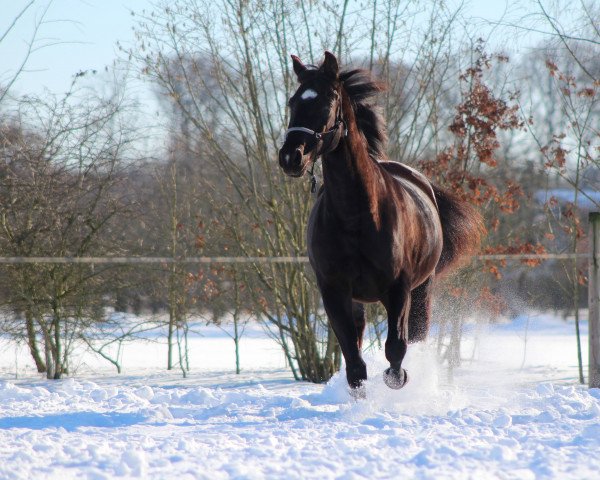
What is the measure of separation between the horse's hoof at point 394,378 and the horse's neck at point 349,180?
88cm

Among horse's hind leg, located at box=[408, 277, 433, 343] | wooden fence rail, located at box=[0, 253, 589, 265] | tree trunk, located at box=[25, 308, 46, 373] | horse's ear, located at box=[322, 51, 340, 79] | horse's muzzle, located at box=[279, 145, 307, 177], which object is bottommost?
tree trunk, located at box=[25, 308, 46, 373]

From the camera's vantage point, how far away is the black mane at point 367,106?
16.2 ft

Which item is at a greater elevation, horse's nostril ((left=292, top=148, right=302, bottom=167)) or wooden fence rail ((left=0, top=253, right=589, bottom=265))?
horse's nostril ((left=292, top=148, right=302, bottom=167))

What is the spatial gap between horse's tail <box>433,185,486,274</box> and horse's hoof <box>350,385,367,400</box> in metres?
1.54

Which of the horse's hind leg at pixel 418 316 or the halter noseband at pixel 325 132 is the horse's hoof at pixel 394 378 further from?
the halter noseband at pixel 325 132

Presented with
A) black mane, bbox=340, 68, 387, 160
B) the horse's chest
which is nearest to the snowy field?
the horse's chest

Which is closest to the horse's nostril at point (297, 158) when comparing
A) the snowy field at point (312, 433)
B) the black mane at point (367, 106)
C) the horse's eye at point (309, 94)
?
the horse's eye at point (309, 94)

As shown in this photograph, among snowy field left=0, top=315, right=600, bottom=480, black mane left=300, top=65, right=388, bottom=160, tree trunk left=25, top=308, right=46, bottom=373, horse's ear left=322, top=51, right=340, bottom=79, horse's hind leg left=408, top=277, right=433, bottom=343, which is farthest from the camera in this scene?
tree trunk left=25, top=308, right=46, bottom=373

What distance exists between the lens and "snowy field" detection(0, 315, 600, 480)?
296 centimetres

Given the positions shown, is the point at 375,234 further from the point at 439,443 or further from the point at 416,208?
the point at 439,443

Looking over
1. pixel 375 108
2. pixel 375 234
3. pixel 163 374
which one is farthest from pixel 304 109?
pixel 163 374

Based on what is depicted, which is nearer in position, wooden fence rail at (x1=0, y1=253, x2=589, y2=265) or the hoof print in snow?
the hoof print in snow

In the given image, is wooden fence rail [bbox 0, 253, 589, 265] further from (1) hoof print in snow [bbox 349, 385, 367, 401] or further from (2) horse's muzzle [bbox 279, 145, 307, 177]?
(2) horse's muzzle [bbox 279, 145, 307, 177]

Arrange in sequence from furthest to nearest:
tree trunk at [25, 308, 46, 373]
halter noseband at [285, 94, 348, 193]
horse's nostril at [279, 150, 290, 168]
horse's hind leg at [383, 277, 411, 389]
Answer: tree trunk at [25, 308, 46, 373], horse's hind leg at [383, 277, 411, 389], halter noseband at [285, 94, 348, 193], horse's nostril at [279, 150, 290, 168]
